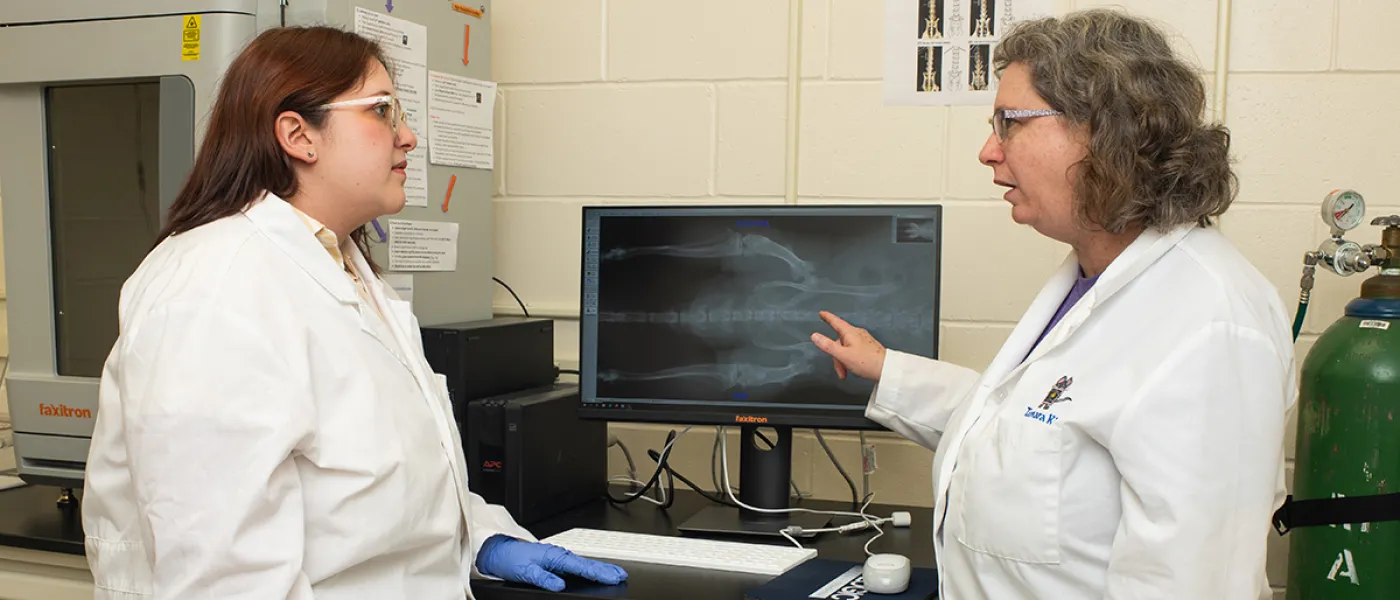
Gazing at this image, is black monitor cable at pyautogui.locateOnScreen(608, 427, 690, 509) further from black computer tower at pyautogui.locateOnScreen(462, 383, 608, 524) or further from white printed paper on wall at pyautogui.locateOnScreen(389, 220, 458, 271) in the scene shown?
white printed paper on wall at pyautogui.locateOnScreen(389, 220, 458, 271)

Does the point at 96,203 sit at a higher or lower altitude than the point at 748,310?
higher

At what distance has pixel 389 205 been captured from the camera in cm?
153

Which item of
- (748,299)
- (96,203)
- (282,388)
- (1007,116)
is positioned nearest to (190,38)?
(96,203)

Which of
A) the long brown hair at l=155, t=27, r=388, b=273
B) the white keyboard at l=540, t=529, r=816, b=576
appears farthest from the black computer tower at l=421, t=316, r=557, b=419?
the long brown hair at l=155, t=27, r=388, b=273

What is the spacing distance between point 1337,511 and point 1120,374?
757 millimetres

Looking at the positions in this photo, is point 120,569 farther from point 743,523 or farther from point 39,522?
point 743,523

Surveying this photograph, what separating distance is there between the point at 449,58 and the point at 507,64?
33 centimetres

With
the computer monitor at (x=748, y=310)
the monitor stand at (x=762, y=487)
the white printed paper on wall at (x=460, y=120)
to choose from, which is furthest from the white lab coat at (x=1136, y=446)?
the white printed paper on wall at (x=460, y=120)

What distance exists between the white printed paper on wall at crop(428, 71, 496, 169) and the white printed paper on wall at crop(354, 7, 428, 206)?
3cm

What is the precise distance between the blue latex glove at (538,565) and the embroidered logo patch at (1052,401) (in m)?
0.63

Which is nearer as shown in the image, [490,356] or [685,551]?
[685,551]

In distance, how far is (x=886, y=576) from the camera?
5.16 feet

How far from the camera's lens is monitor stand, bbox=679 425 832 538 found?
1995 mm

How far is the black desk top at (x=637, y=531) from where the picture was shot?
161 cm
